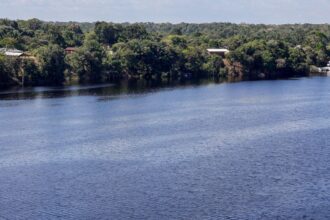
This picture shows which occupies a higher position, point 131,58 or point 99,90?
point 131,58

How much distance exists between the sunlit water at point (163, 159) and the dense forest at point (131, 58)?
20921 mm

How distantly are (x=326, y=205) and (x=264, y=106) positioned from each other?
33683 millimetres

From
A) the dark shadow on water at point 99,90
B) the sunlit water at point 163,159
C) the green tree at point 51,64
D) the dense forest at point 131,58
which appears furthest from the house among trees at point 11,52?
the sunlit water at point 163,159

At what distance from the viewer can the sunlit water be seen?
28.7 metres

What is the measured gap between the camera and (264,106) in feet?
203

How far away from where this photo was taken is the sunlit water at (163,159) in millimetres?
28688

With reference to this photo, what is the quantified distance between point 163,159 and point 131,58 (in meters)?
58.3

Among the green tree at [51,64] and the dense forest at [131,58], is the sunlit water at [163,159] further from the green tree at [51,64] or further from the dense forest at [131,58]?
the dense forest at [131,58]

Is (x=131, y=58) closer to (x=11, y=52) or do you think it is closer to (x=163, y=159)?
(x=11, y=52)

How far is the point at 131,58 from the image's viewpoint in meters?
94.2

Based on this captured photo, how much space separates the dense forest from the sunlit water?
2092 cm

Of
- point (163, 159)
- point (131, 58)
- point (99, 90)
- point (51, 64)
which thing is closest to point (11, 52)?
point (51, 64)

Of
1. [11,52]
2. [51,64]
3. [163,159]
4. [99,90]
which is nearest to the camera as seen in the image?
[163,159]

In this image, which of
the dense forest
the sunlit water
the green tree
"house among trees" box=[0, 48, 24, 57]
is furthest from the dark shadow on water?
"house among trees" box=[0, 48, 24, 57]
